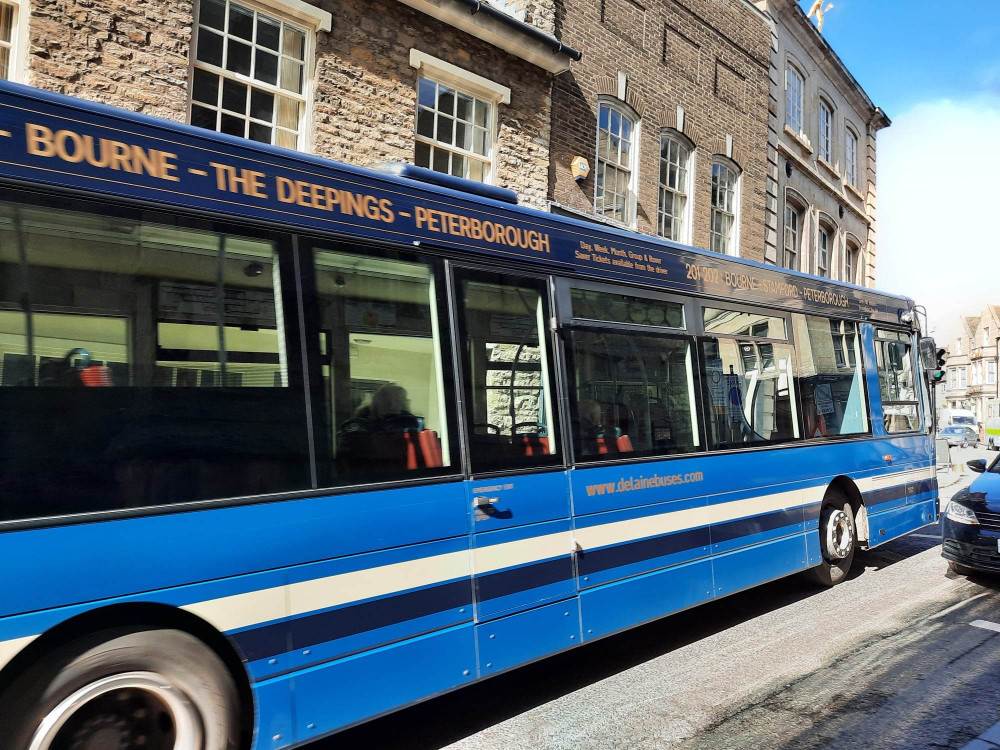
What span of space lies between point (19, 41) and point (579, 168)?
805 centimetres

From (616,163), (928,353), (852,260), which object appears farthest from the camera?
(852,260)

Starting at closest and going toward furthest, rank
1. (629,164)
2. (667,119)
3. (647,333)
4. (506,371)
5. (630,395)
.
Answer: (506,371) < (630,395) < (647,333) < (629,164) < (667,119)

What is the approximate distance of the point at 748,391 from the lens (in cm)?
641

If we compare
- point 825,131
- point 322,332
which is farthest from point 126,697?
point 825,131

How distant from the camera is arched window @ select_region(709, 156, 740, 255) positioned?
1681 cm

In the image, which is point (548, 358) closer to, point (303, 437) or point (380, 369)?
point (380, 369)

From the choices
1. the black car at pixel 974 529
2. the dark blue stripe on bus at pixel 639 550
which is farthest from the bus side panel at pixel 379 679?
the black car at pixel 974 529

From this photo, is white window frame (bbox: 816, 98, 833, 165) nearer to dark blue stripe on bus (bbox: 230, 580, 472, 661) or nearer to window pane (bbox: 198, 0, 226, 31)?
window pane (bbox: 198, 0, 226, 31)

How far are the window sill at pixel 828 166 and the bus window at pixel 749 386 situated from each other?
56.8 feet

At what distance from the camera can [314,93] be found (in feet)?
31.3

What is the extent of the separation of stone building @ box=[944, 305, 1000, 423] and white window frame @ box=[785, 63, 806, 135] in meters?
62.2

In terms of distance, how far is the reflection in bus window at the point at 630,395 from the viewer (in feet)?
16.3

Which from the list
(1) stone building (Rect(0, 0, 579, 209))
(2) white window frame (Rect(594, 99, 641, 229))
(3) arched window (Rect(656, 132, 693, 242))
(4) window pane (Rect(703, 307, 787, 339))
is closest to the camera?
(4) window pane (Rect(703, 307, 787, 339))

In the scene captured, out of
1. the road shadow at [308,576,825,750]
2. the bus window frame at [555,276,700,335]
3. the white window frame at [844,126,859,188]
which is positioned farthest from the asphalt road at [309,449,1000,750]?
the white window frame at [844,126,859,188]
